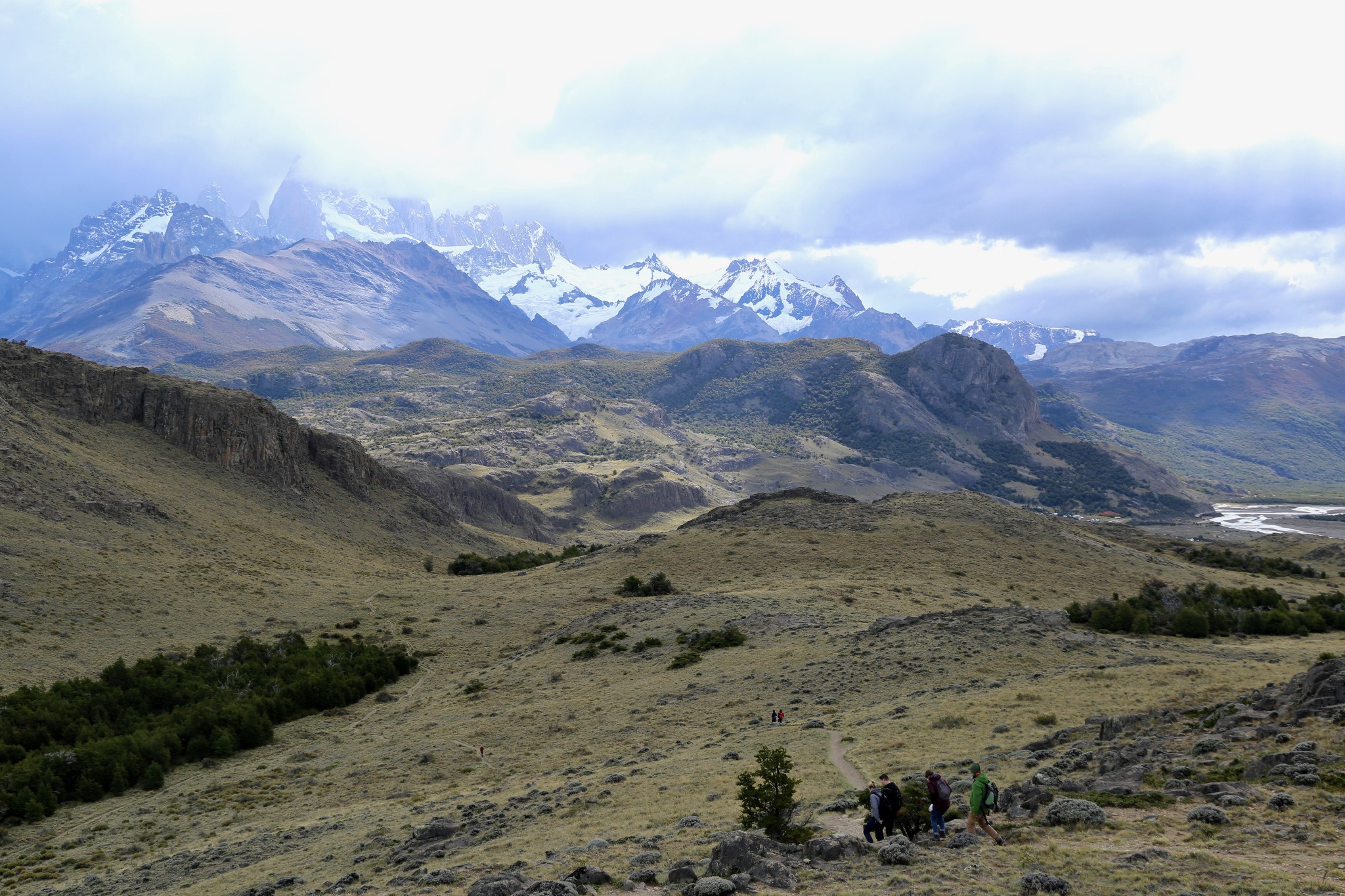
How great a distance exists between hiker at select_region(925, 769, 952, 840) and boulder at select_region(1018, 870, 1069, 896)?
3932 millimetres

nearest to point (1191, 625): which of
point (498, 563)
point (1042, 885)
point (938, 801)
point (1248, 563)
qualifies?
point (938, 801)

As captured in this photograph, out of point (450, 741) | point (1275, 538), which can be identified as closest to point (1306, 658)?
point (450, 741)

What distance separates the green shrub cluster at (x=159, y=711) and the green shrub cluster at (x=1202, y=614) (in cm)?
4674

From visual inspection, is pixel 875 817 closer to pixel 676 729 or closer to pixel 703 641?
pixel 676 729

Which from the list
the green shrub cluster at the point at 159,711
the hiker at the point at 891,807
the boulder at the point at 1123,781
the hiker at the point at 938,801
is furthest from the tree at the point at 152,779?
the boulder at the point at 1123,781

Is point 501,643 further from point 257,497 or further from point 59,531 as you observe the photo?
point 257,497

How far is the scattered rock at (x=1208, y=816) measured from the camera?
15.8 metres

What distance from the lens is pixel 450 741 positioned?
3719cm

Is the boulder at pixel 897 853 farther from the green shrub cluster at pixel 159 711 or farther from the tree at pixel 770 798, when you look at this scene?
the green shrub cluster at pixel 159 711

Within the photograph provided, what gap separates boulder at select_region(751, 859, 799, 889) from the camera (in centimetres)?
1516

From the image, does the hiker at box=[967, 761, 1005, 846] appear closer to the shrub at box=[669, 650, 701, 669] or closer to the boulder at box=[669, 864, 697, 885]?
the boulder at box=[669, 864, 697, 885]

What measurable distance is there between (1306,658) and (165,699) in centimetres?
6150

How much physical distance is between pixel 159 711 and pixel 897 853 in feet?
147

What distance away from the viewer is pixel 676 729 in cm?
3416
